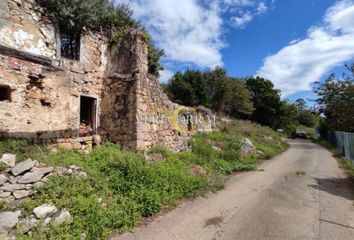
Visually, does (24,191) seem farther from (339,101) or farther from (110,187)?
(339,101)

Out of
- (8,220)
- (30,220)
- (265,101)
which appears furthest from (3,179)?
(265,101)

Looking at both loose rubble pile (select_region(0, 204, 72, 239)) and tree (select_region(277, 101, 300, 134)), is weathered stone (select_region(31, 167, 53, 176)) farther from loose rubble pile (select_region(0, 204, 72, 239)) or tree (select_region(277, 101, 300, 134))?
tree (select_region(277, 101, 300, 134))

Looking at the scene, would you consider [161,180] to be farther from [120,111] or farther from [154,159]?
[120,111]

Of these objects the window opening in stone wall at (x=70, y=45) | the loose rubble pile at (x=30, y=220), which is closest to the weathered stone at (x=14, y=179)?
the loose rubble pile at (x=30, y=220)

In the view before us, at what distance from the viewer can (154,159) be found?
8.49 m

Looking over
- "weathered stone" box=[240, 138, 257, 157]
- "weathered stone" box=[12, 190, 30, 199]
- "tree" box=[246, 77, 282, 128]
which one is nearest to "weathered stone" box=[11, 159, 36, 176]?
"weathered stone" box=[12, 190, 30, 199]

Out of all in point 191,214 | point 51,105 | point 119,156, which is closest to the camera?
point 191,214

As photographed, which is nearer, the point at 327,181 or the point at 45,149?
the point at 45,149

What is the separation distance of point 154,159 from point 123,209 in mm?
3237

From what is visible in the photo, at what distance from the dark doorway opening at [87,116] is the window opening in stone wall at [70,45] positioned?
5.61 feet

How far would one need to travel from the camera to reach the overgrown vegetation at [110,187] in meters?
4.66

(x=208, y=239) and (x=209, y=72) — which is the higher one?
(x=209, y=72)

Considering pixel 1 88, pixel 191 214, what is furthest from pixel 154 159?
pixel 1 88

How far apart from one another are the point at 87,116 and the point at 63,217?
6.00m
